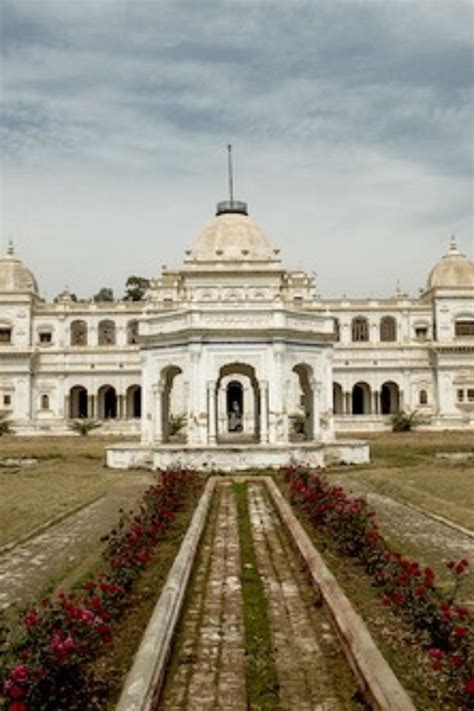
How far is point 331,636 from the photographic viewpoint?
7070mm

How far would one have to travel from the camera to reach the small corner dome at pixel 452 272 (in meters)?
59.8

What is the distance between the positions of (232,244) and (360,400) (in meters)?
18.2

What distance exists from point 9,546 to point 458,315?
51.8 meters

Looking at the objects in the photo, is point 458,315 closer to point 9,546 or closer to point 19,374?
point 19,374

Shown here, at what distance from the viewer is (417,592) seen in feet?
23.2

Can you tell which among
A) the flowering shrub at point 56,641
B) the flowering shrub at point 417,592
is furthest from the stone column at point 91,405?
the flowering shrub at point 56,641

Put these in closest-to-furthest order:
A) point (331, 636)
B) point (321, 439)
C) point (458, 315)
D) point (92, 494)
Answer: point (331, 636) → point (92, 494) → point (321, 439) → point (458, 315)

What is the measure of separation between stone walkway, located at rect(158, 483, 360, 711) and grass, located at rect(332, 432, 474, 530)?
5071 millimetres

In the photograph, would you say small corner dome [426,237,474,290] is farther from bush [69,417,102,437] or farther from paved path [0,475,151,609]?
paved path [0,475,151,609]

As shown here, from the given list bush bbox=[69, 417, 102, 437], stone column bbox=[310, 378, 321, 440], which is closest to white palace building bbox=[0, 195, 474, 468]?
bush bbox=[69, 417, 102, 437]

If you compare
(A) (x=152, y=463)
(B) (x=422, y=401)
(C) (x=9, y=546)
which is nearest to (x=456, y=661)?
(C) (x=9, y=546)

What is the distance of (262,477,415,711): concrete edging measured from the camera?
16.9 feet

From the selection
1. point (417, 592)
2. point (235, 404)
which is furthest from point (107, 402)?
point (417, 592)

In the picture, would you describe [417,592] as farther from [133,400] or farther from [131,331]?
[131,331]
